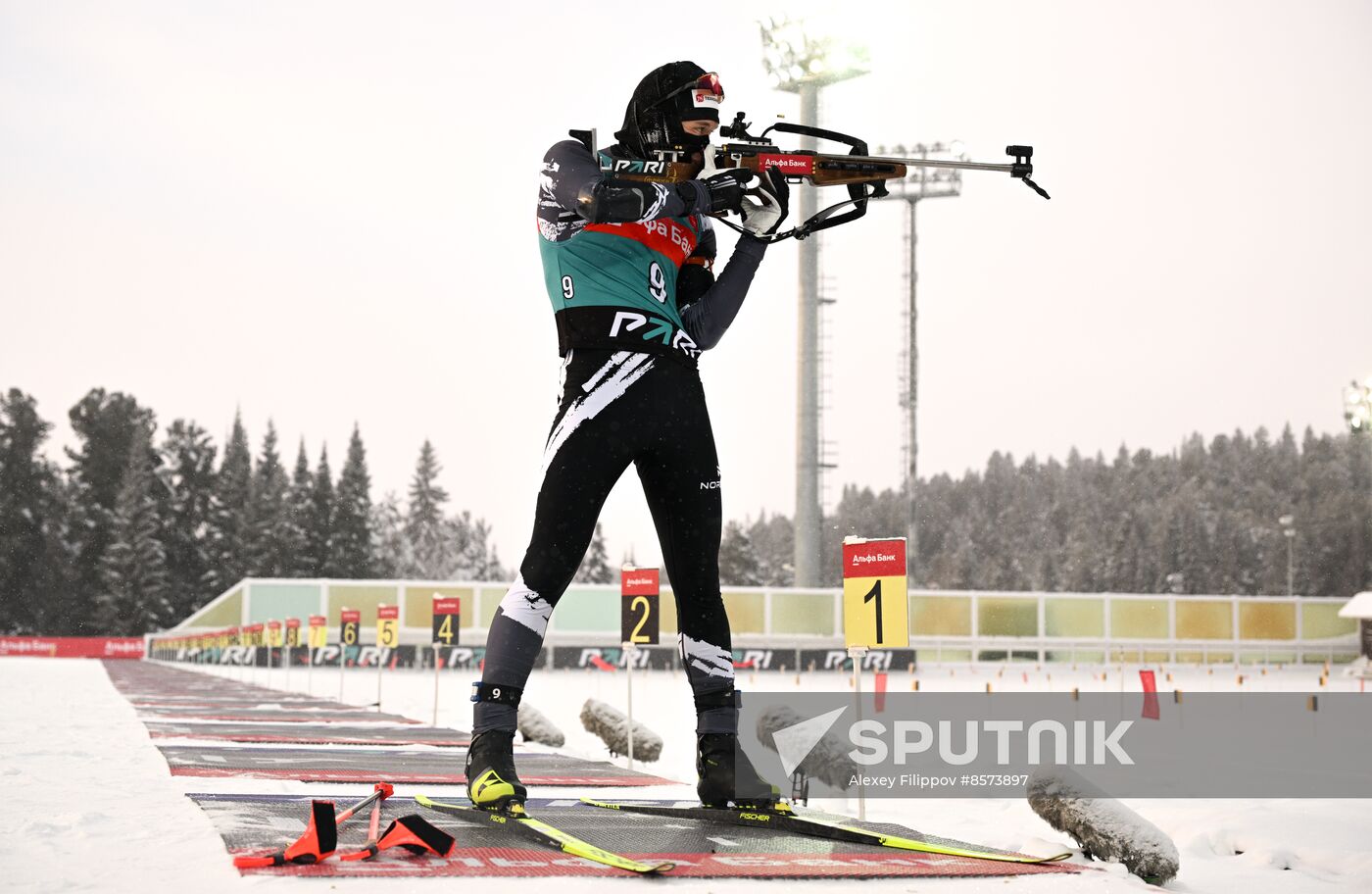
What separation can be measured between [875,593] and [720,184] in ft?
8.41

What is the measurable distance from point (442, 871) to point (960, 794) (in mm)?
6524

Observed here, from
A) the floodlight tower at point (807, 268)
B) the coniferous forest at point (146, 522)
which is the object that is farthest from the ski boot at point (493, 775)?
the coniferous forest at point (146, 522)

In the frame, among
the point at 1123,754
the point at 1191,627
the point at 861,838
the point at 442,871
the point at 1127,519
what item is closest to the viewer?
the point at 442,871

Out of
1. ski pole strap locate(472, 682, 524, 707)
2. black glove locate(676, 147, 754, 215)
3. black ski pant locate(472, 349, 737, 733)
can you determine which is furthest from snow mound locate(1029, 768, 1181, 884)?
black glove locate(676, 147, 754, 215)

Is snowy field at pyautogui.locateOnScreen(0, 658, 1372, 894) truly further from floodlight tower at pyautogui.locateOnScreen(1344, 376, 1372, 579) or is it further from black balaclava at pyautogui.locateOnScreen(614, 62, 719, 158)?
floodlight tower at pyautogui.locateOnScreen(1344, 376, 1372, 579)

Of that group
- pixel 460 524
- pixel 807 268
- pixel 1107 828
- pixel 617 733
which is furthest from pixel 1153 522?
pixel 1107 828

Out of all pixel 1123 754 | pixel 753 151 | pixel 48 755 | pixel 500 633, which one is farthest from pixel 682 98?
pixel 1123 754

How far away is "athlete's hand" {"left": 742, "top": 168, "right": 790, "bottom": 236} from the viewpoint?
166 inches

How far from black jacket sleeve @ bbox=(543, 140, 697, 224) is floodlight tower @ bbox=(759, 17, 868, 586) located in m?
42.8

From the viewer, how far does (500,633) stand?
401cm

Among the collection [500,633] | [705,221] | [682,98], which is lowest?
[500,633]

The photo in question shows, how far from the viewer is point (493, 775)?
391 centimetres

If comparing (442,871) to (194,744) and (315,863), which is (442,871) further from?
(194,744)

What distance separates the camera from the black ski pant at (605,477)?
3967 millimetres
